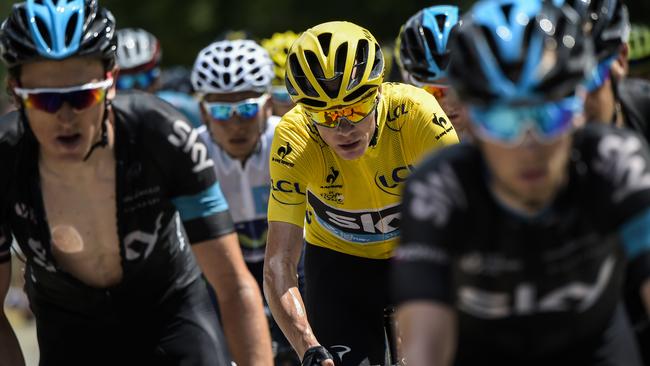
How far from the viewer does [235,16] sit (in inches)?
843

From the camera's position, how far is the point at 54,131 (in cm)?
452

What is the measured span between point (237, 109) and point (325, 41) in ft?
8.27

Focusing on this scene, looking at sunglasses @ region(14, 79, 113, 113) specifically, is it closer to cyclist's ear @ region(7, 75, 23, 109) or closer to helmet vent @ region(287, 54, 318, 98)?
cyclist's ear @ region(7, 75, 23, 109)

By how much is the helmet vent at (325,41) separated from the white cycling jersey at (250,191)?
2.19 meters

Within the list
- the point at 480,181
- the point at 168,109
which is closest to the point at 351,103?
the point at 168,109

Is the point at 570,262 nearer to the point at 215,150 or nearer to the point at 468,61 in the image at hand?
the point at 468,61

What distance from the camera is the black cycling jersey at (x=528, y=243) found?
143 inches

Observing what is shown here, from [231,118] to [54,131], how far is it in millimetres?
4169

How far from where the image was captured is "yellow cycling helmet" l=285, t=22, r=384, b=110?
6.03 metres

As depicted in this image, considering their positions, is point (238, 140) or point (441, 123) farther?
point (238, 140)

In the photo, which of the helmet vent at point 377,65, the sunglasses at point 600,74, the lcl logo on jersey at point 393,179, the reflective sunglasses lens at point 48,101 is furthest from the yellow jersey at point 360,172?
the reflective sunglasses lens at point 48,101

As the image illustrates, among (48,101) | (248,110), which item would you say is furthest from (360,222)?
(248,110)

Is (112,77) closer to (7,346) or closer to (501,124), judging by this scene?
(7,346)

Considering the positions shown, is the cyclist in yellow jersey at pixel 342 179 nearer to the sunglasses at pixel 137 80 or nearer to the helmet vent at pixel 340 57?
the helmet vent at pixel 340 57
